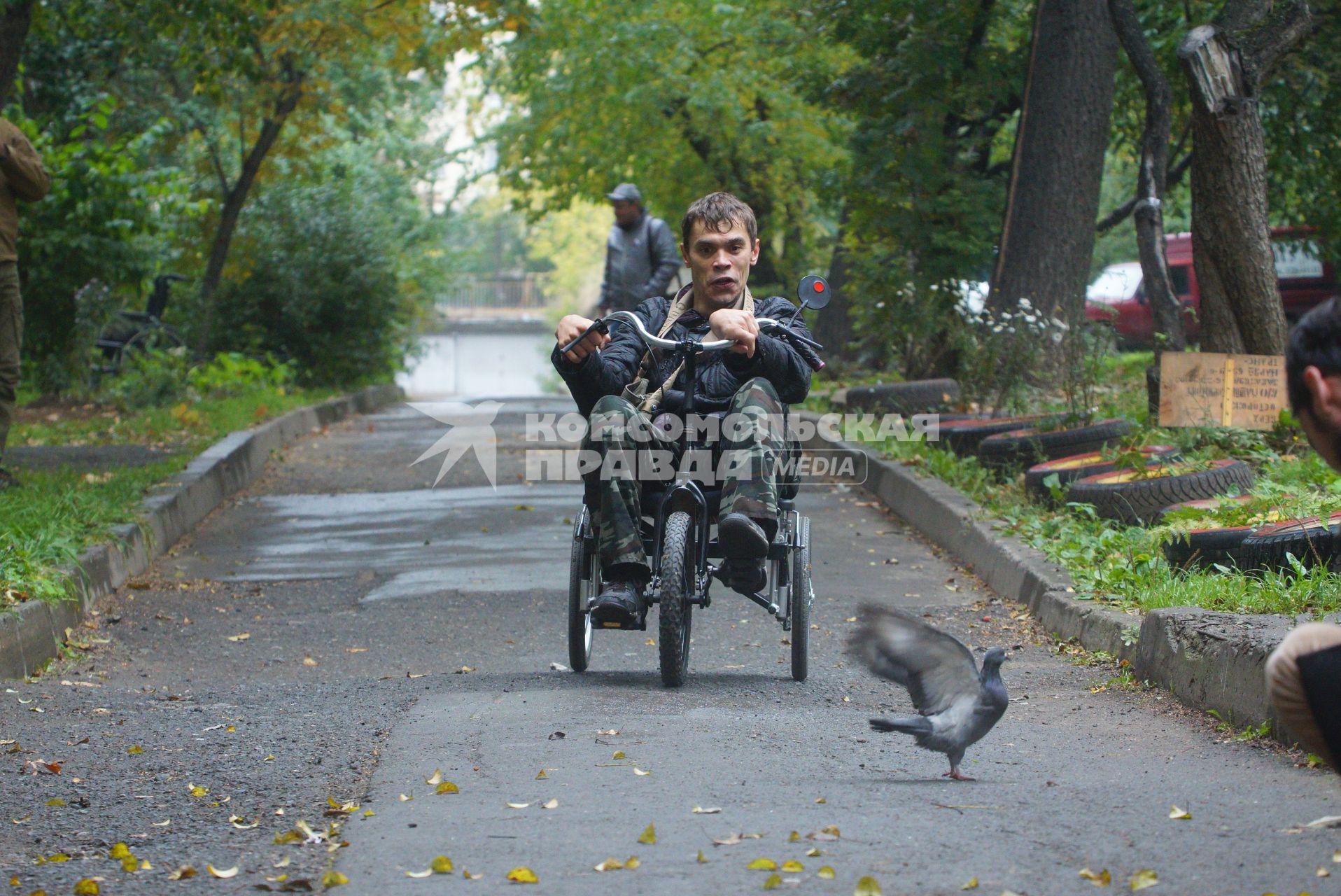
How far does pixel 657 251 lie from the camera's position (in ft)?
43.3

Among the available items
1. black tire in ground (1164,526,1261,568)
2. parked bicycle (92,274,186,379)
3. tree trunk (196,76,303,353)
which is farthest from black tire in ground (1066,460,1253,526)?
tree trunk (196,76,303,353)

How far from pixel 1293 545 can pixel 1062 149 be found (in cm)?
682

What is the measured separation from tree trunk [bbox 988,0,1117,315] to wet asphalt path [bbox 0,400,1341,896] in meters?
4.71

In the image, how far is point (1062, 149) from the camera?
11.9m

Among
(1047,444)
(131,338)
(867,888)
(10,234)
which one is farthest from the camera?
(131,338)

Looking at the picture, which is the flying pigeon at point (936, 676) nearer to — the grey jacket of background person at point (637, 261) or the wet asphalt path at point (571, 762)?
the wet asphalt path at point (571, 762)

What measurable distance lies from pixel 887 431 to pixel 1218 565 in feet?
20.1

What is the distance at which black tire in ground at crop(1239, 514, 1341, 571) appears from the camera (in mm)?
5539

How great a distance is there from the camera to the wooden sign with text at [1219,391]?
8.23 meters

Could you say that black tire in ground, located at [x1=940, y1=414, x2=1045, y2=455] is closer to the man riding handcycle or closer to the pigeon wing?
the man riding handcycle

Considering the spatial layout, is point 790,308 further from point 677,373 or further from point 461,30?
→ point 461,30

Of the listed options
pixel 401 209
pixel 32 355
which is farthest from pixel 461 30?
pixel 401 209

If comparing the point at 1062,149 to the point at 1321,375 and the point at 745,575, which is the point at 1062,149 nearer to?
the point at 745,575

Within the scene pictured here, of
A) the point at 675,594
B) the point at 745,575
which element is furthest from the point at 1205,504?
the point at 675,594
